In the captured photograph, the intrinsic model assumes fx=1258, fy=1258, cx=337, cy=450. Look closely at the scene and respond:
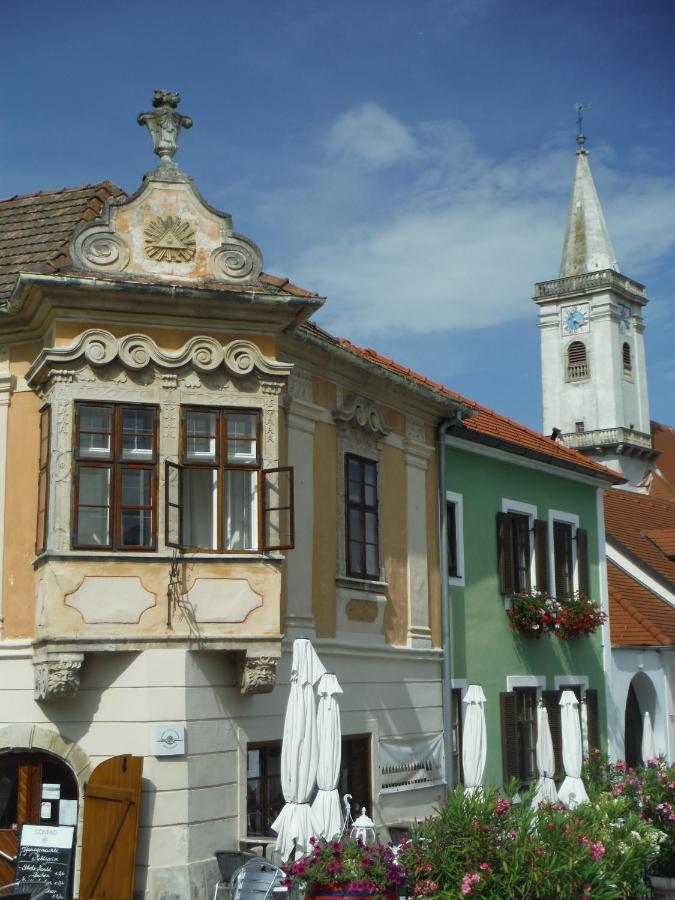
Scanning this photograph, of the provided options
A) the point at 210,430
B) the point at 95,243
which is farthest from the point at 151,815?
the point at 95,243

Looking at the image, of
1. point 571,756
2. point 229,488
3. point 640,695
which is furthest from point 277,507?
point 640,695

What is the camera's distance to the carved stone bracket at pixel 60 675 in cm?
1379

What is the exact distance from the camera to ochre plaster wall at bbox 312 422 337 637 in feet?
54.5

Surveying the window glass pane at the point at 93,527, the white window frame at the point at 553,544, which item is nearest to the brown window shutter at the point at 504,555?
the white window frame at the point at 553,544

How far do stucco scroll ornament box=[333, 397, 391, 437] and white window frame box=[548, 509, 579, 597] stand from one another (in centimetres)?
594

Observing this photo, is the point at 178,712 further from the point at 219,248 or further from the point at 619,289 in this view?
the point at 619,289

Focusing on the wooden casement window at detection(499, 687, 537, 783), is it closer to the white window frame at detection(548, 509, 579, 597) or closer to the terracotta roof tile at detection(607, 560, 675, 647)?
the white window frame at detection(548, 509, 579, 597)

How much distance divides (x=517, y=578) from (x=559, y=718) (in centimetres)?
297

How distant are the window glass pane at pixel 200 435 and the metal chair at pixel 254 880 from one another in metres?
4.58

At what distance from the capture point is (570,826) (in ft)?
39.2

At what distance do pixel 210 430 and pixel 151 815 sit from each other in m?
4.41

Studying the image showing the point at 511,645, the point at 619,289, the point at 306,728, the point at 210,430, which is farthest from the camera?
the point at 619,289

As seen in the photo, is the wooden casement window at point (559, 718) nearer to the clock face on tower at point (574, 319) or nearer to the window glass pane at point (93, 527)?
the window glass pane at point (93, 527)

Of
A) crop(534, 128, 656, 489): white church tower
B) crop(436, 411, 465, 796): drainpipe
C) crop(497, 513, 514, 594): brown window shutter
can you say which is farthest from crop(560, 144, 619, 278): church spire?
crop(436, 411, 465, 796): drainpipe
